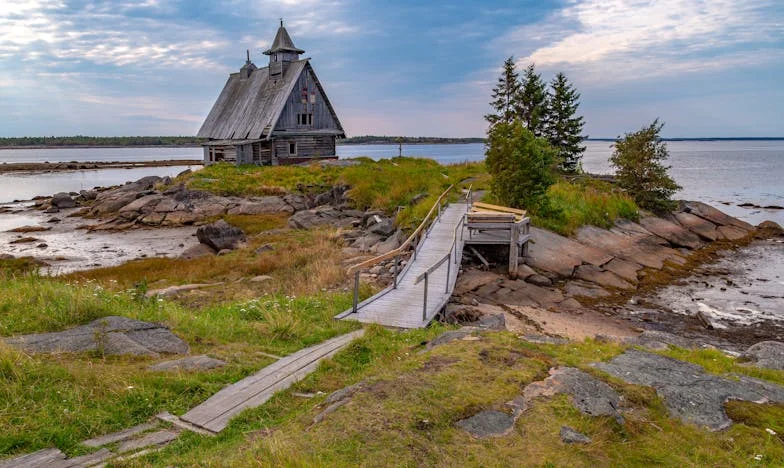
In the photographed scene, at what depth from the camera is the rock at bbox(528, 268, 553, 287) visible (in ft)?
60.6

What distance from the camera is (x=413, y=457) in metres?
4.94

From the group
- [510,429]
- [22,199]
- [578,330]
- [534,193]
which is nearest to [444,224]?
[534,193]

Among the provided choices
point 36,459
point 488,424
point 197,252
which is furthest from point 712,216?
point 36,459

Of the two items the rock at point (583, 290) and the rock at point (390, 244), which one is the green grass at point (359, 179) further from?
the rock at point (583, 290)

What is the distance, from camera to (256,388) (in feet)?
24.7

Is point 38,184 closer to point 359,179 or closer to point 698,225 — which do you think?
point 359,179

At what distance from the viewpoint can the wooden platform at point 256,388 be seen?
6.55 meters

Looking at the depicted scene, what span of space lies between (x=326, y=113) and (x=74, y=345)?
141 feet

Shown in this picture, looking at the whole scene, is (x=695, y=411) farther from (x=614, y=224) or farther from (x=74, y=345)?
(x=614, y=224)

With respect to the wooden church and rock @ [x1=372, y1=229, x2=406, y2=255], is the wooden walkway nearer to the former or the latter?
rock @ [x1=372, y1=229, x2=406, y2=255]

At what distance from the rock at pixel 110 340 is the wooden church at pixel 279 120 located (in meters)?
36.2

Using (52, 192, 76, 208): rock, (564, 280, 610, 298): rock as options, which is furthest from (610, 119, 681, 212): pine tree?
(52, 192, 76, 208): rock

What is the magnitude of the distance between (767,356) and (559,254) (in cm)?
1105

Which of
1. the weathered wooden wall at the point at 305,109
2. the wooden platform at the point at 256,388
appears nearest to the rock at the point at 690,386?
the wooden platform at the point at 256,388
